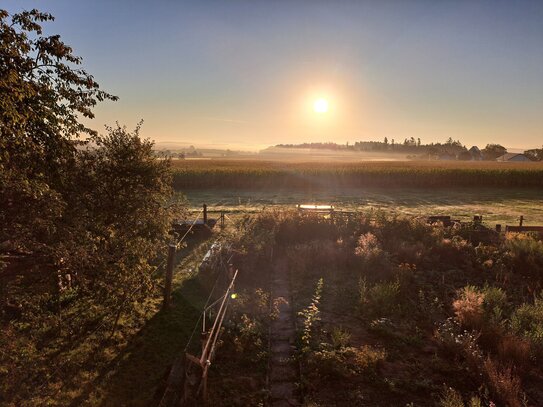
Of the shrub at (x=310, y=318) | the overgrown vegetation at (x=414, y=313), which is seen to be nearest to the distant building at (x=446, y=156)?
the overgrown vegetation at (x=414, y=313)

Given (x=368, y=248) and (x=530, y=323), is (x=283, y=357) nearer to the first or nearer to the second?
(x=530, y=323)

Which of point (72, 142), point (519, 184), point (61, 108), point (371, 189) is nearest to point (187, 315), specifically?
point (72, 142)

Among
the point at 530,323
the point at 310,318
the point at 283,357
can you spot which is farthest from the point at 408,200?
the point at 283,357

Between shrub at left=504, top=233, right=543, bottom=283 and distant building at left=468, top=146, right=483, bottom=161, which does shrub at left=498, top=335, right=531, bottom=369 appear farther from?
distant building at left=468, top=146, right=483, bottom=161

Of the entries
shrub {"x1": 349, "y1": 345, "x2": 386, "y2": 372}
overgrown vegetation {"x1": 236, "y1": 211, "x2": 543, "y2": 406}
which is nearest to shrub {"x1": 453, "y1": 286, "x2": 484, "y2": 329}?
overgrown vegetation {"x1": 236, "y1": 211, "x2": 543, "y2": 406}

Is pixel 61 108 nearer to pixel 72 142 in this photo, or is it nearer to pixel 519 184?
pixel 72 142
